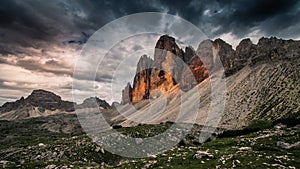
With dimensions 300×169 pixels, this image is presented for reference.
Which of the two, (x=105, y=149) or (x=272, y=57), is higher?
(x=272, y=57)

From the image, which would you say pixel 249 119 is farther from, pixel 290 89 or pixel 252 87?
pixel 252 87

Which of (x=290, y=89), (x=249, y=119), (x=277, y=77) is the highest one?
(x=277, y=77)

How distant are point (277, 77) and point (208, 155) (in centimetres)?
12199

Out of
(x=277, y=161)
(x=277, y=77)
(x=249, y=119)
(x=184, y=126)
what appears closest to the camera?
(x=277, y=161)

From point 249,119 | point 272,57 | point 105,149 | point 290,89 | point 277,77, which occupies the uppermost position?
point 272,57

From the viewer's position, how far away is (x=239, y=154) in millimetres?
→ 38188

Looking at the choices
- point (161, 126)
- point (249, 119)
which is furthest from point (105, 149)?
point (249, 119)

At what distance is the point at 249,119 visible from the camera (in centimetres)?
11562

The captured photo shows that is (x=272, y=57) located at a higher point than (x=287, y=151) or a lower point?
higher

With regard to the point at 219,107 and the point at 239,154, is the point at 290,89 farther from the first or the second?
the point at 239,154

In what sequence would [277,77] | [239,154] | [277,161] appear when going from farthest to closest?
[277,77] < [239,154] < [277,161]

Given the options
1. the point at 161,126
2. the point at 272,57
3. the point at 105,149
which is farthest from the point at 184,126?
the point at 272,57

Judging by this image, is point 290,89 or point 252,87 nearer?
point 290,89

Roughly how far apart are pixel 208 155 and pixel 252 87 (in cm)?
12137
